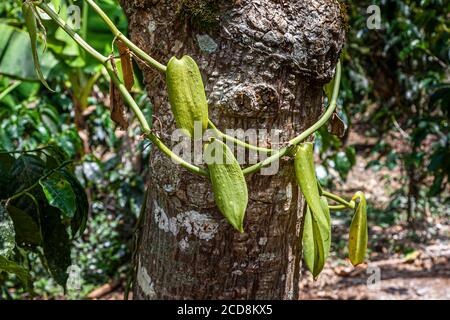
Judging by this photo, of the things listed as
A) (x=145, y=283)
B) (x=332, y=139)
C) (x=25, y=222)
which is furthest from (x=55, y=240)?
(x=332, y=139)

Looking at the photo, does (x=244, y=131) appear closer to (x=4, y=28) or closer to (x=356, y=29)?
(x=4, y=28)

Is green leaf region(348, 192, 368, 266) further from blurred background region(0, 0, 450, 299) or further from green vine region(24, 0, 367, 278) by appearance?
blurred background region(0, 0, 450, 299)

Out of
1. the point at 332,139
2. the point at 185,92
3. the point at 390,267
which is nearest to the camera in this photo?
the point at 185,92

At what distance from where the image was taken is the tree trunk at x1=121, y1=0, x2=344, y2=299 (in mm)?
616

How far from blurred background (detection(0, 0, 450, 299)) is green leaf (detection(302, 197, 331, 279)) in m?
0.99

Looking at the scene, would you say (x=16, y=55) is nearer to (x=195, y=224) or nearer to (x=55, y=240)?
(x=55, y=240)

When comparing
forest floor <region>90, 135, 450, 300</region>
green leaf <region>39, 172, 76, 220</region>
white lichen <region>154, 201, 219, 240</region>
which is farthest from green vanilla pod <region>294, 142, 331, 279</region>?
forest floor <region>90, 135, 450, 300</region>

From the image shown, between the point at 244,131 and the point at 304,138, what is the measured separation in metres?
0.07

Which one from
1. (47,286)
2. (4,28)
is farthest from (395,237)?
(4,28)

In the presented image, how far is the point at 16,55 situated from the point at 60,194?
104 centimetres

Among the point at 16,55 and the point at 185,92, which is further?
the point at 16,55

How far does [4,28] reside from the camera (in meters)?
1.85

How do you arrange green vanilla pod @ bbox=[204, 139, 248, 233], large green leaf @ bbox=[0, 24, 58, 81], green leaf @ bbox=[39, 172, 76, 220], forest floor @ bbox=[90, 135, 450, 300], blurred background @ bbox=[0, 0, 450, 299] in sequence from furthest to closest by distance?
forest floor @ bbox=[90, 135, 450, 300] → blurred background @ bbox=[0, 0, 450, 299] → large green leaf @ bbox=[0, 24, 58, 81] → green leaf @ bbox=[39, 172, 76, 220] → green vanilla pod @ bbox=[204, 139, 248, 233]

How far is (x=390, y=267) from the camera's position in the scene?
224cm
